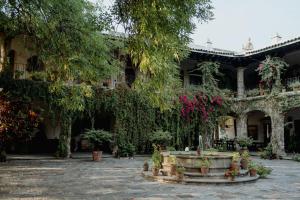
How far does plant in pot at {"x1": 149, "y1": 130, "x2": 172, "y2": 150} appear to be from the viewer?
754 inches

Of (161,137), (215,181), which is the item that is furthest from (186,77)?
(215,181)

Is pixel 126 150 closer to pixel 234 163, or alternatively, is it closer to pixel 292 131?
pixel 234 163

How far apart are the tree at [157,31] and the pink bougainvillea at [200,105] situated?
13819mm

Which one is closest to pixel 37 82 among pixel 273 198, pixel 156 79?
pixel 156 79

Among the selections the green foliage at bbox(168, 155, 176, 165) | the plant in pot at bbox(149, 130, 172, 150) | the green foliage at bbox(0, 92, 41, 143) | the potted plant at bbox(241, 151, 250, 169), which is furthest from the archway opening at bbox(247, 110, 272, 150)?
the green foliage at bbox(0, 92, 41, 143)

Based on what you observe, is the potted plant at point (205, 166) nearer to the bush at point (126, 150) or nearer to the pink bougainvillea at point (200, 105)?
the bush at point (126, 150)

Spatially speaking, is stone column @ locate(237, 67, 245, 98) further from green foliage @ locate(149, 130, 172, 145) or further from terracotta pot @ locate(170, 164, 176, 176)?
terracotta pot @ locate(170, 164, 176, 176)

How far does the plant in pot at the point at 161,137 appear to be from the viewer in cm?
1914

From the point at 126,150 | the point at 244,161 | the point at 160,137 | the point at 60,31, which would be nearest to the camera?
the point at 60,31

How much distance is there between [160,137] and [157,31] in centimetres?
1384

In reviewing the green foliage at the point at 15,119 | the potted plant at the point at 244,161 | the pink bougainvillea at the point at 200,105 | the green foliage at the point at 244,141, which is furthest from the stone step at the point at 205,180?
the pink bougainvillea at the point at 200,105

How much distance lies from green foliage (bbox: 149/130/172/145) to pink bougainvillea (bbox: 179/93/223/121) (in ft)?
6.74

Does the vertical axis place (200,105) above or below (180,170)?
above

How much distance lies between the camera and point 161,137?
62.6ft
